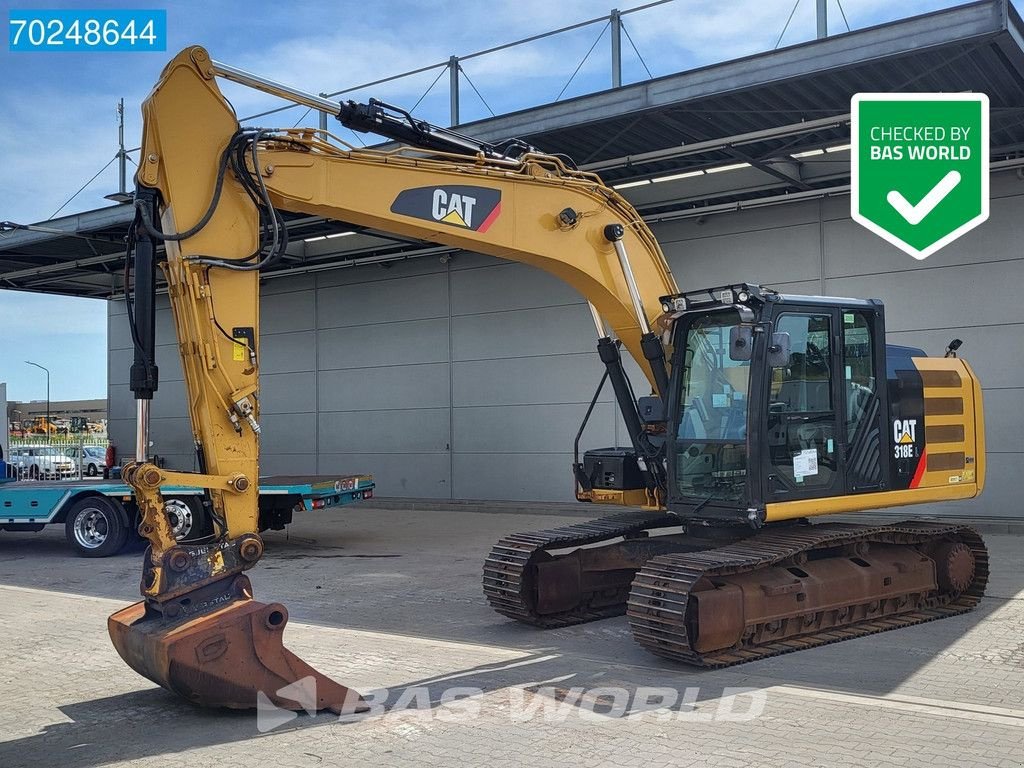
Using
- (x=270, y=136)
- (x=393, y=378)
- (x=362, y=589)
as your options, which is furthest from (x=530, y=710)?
(x=393, y=378)

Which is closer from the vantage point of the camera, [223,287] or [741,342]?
[223,287]

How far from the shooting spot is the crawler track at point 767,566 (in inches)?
292

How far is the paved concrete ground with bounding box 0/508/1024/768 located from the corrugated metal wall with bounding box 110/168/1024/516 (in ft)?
20.1

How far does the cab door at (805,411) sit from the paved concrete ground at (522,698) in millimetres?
1346

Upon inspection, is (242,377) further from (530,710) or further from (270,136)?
(530,710)

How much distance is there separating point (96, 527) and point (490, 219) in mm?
9576

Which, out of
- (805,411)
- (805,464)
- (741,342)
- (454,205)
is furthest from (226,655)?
(805,411)

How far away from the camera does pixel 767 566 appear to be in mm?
8195

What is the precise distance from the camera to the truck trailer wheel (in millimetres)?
14727

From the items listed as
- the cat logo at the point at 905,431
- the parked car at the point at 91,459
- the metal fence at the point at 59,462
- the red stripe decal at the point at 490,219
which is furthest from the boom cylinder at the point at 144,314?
the parked car at the point at 91,459

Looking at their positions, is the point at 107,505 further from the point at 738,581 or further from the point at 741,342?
the point at 741,342

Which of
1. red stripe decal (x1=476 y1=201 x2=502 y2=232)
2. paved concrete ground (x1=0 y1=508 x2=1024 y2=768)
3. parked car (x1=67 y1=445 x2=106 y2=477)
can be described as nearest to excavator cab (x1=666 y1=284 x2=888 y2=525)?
paved concrete ground (x1=0 y1=508 x2=1024 y2=768)

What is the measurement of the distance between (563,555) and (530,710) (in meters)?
3.06

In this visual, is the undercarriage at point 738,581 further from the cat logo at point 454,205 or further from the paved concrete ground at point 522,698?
the cat logo at point 454,205
